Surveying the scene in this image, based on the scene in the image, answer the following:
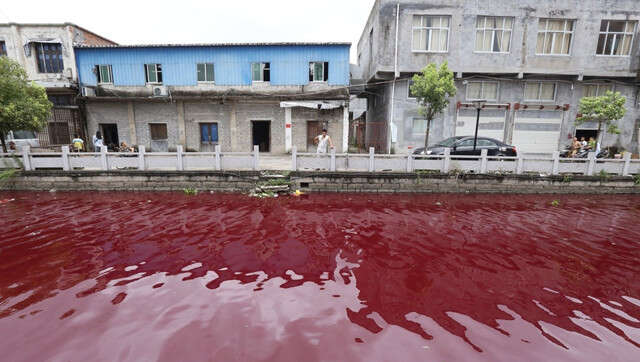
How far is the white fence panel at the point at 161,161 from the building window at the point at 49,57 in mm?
12480

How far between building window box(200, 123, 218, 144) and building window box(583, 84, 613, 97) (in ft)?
74.2

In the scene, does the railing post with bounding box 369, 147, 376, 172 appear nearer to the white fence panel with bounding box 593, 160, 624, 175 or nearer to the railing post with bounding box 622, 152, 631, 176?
the white fence panel with bounding box 593, 160, 624, 175

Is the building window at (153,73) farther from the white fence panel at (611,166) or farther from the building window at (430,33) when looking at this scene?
the white fence panel at (611,166)

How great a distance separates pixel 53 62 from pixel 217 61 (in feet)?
32.6

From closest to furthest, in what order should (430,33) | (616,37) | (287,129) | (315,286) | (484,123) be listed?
(315,286) < (430,33) < (616,37) < (484,123) < (287,129)

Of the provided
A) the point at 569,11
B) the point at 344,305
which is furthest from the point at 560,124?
the point at 344,305

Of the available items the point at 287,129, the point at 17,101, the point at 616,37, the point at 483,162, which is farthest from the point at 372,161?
the point at 616,37

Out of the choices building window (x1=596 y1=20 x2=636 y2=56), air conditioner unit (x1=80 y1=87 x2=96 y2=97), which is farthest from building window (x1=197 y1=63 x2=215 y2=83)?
building window (x1=596 y1=20 x2=636 y2=56)

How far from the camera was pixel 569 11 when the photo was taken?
1709 cm

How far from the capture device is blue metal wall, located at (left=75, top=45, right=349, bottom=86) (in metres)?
18.1

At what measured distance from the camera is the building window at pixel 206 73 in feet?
60.7

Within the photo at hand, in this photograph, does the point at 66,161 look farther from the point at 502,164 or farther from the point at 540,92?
the point at 540,92

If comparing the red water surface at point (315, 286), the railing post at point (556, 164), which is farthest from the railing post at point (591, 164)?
the red water surface at point (315, 286)

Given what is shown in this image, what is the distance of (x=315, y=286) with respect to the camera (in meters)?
5.04
